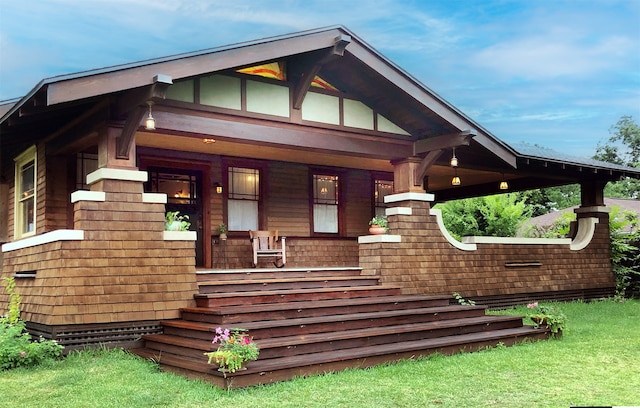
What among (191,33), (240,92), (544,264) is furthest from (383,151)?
(191,33)

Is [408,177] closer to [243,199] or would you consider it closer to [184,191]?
[243,199]

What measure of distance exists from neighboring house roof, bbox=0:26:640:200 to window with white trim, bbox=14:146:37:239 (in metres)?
0.27

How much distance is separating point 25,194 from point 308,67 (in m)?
5.39

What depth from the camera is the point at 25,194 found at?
10.7 m

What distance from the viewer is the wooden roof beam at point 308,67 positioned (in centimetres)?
894

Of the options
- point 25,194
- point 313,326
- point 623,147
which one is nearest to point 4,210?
point 25,194

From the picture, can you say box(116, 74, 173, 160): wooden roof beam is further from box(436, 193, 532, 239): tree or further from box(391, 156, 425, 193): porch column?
box(436, 193, 532, 239): tree

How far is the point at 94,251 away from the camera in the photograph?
7.64 metres

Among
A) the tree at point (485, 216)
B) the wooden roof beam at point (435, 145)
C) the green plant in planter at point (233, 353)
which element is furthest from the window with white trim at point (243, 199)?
the tree at point (485, 216)

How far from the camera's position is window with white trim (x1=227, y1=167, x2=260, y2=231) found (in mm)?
11578

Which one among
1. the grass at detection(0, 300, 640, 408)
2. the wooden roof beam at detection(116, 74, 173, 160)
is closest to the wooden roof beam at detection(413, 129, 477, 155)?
the grass at detection(0, 300, 640, 408)

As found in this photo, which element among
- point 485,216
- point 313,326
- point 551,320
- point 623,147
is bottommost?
point 551,320

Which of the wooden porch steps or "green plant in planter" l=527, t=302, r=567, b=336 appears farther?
"green plant in planter" l=527, t=302, r=567, b=336

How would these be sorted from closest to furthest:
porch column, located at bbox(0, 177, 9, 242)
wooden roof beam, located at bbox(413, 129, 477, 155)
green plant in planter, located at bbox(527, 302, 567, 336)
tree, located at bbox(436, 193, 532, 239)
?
green plant in planter, located at bbox(527, 302, 567, 336)
wooden roof beam, located at bbox(413, 129, 477, 155)
porch column, located at bbox(0, 177, 9, 242)
tree, located at bbox(436, 193, 532, 239)
